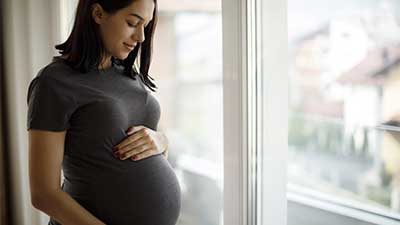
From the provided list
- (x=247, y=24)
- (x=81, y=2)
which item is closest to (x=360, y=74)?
(x=247, y=24)

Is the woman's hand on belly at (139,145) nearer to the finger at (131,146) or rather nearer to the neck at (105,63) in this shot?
the finger at (131,146)

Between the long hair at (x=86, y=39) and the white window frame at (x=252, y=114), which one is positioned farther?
the white window frame at (x=252, y=114)

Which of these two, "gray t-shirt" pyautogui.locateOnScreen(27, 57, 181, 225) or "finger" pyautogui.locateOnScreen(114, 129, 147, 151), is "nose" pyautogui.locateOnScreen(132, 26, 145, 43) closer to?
"gray t-shirt" pyautogui.locateOnScreen(27, 57, 181, 225)

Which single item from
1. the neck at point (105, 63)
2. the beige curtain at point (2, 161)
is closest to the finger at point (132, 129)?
the neck at point (105, 63)

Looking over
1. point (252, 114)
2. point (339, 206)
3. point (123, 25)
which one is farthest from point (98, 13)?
point (339, 206)

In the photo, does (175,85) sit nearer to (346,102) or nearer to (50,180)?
(346,102)

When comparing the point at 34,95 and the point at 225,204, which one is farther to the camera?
the point at 225,204

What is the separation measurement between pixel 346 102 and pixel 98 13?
0.72m

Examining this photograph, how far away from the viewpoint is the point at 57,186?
109cm

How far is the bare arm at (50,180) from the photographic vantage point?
41.8 inches

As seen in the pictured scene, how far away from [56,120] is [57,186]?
0.53ft

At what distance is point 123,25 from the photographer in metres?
1.16

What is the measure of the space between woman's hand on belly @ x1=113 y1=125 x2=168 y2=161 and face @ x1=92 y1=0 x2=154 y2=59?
0.68 feet

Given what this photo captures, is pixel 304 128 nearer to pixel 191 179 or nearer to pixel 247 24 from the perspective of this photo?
pixel 247 24
